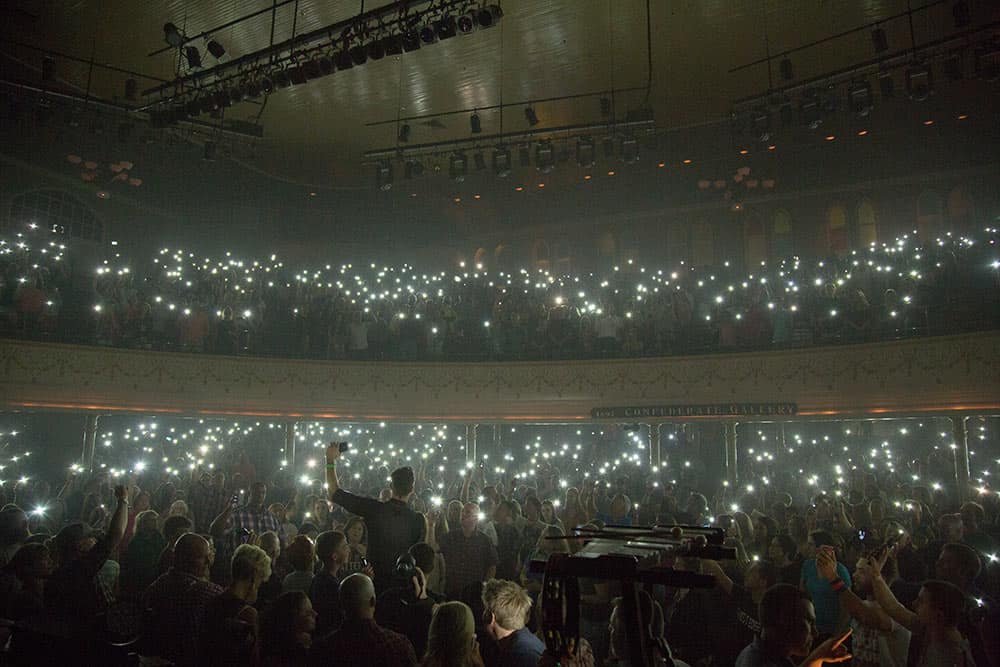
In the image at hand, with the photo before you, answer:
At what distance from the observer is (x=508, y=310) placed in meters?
16.8

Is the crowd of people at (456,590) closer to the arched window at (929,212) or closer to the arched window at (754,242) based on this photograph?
the arched window at (929,212)

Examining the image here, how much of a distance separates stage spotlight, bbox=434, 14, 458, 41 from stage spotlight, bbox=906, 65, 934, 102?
7.26 metres

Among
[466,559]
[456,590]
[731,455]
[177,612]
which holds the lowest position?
[456,590]

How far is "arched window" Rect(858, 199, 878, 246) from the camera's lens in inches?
759

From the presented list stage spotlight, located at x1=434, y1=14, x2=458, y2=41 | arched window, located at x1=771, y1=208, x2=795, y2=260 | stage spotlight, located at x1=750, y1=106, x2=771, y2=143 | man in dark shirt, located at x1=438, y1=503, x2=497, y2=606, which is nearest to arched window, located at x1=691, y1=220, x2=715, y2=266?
arched window, located at x1=771, y1=208, x2=795, y2=260

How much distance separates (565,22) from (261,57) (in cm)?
543

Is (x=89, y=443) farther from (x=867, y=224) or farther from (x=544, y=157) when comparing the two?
(x=867, y=224)

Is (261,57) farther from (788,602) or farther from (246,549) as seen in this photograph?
(788,602)

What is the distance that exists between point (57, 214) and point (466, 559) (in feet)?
57.9

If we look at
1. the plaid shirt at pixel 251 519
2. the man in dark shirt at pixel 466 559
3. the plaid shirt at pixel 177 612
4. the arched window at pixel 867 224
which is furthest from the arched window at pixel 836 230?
the plaid shirt at pixel 177 612

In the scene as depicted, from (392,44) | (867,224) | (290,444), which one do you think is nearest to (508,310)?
(290,444)

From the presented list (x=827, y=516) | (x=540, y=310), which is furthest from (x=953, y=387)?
(x=540, y=310)

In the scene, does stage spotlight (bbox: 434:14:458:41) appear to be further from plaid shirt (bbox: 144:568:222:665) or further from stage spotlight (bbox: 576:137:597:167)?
plaid shirt (bbox: 144:568:222:665)

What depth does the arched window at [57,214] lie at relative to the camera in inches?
695
